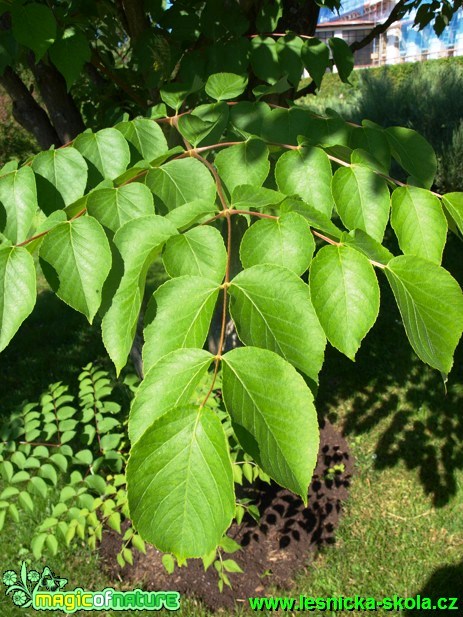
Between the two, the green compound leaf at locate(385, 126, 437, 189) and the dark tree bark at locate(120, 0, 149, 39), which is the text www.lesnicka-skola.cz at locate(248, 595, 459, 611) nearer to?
the green compound leaf at locate(385, 126, 437, 189)

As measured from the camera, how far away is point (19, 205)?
107cm

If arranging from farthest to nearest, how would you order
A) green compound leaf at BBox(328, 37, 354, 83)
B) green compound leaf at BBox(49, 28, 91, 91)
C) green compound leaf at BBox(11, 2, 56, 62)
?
green compound leaf at BBox(328, 37, 354, 83) < green compound leaf at BBox(49, 28, 91, 91) < green compound leaf at BBox(11, 2, 56, 62)

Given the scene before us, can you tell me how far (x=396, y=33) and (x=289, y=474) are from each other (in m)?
43.1

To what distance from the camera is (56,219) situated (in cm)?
96

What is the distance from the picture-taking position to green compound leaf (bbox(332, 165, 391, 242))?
105 centimetres

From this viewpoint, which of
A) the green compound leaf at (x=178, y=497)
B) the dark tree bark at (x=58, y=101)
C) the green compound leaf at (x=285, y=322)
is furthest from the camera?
the dark tree bark at (x=58, y=101)

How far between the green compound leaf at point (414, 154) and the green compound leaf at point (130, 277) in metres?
0.70

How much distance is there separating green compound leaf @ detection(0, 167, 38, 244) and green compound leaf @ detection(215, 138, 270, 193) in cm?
42

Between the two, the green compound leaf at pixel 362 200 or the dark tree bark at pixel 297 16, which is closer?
the green compound leaf at pixel 362 200

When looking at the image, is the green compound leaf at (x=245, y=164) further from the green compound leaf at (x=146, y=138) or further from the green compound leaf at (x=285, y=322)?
the green compound leaf at (x=285, y=322)

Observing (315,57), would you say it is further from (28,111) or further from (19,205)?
(28,111)

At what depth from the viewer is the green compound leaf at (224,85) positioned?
1.43 metres

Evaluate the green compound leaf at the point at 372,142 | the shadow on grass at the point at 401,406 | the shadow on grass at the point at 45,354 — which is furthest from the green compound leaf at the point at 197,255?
the shadow on grass at the point at 45,354

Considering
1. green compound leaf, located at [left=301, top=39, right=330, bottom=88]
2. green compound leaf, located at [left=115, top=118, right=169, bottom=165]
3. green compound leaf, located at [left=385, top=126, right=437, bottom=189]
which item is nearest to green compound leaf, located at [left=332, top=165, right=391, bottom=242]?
green compound leaf, located at [left=385, top=126, right=437, bottom=189]
